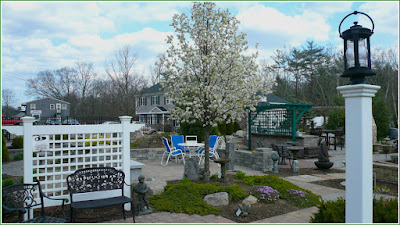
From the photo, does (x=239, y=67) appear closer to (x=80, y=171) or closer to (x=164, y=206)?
(x=164, y=206)

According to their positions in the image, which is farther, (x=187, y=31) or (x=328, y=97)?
(x=328, y=97)

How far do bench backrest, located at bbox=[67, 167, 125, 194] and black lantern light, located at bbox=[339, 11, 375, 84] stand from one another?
3601mm

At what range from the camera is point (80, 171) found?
4.63m

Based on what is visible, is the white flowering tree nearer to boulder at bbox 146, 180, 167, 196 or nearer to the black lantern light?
boulder at bbox 146, 180, 167, 196

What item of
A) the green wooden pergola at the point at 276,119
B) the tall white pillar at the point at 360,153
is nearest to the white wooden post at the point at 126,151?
the tall white pillar at the point at 360,153

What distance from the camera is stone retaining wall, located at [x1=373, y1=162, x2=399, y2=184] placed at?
6926 mm

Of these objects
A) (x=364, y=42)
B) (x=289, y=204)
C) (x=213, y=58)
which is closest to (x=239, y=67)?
(x=213, y=58)

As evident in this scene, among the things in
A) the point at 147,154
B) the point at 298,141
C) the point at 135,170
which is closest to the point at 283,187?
the point at 135,170

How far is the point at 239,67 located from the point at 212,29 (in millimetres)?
980

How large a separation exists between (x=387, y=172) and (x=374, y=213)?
4422mm

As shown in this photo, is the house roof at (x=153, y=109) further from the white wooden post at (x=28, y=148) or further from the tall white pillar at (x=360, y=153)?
the tall white pillar at (x=360, y=153)

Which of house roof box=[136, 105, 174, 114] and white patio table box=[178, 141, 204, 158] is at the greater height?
house roof box=[136, 105, 174, 114]

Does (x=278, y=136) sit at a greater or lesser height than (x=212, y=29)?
lesser

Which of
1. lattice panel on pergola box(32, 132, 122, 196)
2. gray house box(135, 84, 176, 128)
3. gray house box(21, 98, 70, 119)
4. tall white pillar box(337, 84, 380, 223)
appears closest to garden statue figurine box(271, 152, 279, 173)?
lattice panel on pergola box(32, 132, 122, 196)
